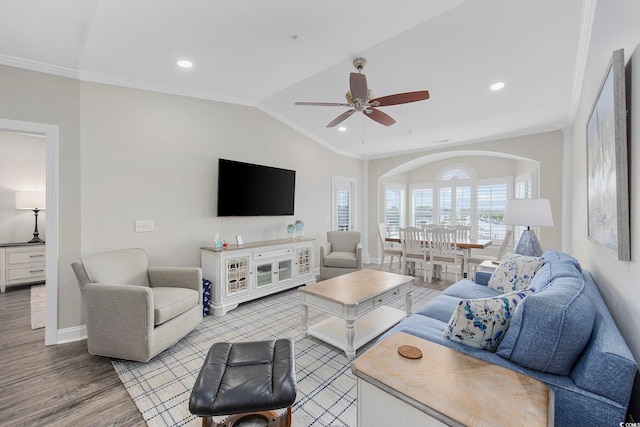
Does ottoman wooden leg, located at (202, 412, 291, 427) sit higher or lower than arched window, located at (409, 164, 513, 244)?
lower

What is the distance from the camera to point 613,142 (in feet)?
4.22

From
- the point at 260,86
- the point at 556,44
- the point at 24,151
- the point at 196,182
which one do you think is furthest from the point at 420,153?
the point at 24,151

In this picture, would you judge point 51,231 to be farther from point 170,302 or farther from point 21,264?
point 21,264

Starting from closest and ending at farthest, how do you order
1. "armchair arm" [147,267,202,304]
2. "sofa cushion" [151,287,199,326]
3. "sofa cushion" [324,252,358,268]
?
"sofa cushion" [151,287,199,326] → "armchair arm" [147,267,202,304] → "sofa cushion" [324,252,358,268]

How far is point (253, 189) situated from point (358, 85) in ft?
7.53

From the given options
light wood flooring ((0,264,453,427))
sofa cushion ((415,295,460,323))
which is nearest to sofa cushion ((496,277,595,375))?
sofa cushion ((415,295,460,323))

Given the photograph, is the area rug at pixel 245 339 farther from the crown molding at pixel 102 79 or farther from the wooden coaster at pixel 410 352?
the crown molding at pixel 102 79

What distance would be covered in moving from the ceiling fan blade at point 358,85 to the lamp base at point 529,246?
98.6 inches

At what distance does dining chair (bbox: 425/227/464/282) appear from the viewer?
442 centimetres

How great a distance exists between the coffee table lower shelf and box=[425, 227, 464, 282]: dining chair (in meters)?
1.89

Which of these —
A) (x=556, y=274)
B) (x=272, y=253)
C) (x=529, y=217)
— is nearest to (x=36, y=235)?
(x=272, y=253)

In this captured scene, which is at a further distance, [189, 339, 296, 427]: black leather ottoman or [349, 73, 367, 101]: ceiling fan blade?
[349, 73, 367, 101]: ceiling fan blade

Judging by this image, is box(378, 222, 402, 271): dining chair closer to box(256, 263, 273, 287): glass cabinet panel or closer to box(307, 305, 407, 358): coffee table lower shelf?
box(307, 305, 407, 358): coffee table lower shelf

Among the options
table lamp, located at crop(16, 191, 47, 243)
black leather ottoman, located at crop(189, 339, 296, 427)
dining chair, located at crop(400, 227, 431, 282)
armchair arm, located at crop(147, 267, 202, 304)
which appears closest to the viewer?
black leather ottoman, located at crop(189, 339, 296, 427)
